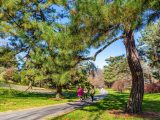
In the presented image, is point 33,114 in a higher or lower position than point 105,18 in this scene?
lower

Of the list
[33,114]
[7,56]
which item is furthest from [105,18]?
[7,56]

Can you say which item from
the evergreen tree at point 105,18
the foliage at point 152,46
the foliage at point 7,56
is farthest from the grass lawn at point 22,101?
the foliage at point 152,46

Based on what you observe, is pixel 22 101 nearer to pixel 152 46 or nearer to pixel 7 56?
pixel 7 56

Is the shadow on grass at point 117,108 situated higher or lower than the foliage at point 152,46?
lower

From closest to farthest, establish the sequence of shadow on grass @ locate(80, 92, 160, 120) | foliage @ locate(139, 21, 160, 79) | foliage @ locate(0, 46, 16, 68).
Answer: shadow on grass @ locate(80, 92, 160, 120) < foliage @ locate(0, 46, 16, 68) < foliage @ locate(139, 21, 160, 79)

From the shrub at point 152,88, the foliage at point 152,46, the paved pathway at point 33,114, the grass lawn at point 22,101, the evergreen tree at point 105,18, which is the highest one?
the foliage at point 152,46

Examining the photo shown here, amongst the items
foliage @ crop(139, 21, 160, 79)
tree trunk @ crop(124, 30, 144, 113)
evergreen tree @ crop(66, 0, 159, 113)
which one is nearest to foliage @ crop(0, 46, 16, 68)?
tree trunk @ crop(124, 30, 144, 113)

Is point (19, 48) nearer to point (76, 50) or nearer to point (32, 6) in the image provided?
point (32, 6)

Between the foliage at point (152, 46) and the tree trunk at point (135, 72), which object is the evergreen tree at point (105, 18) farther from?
the foliage at point (152, 46)

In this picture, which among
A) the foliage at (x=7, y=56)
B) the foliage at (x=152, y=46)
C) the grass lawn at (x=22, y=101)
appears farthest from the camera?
the foliage at (x=152, y=46)

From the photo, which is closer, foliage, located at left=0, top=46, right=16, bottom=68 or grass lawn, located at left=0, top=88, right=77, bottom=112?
grass lawn, located at left=0, top=88, right=77, bottom=112

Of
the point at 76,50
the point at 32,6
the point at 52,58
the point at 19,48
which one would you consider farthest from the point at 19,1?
the point at 76,50

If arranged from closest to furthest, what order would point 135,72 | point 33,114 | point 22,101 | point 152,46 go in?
point 33,114 → point 135,72 → point 22,101 → point 152,46

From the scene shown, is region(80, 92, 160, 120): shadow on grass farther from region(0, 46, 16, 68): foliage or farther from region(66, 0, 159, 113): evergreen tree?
region(0, 46, 16, 68): foliage
